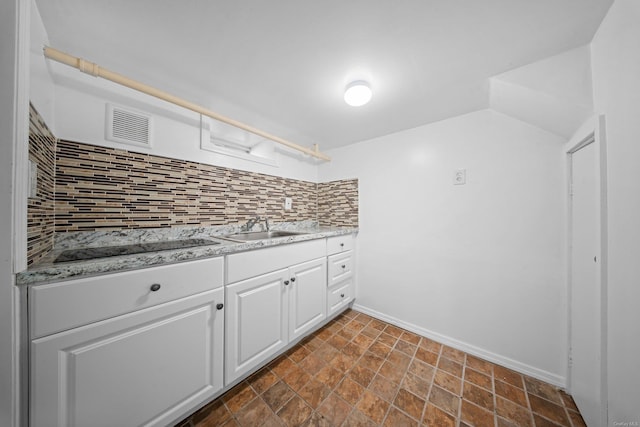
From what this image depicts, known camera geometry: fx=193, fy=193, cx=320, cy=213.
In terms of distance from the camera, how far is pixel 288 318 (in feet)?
4.72

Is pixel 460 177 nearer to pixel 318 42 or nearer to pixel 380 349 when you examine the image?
pixel 318 42

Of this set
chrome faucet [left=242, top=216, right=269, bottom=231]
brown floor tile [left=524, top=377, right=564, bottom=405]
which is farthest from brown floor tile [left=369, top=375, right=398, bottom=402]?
chrome faucet [left=242, top=216, right=269, bottom=231]

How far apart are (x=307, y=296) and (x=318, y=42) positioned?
1.67m

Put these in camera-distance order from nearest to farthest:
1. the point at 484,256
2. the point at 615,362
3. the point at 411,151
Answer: the point at 615,362 < the point at 484,256 < the point at 411,151

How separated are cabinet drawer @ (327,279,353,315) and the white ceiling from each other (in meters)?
1.68

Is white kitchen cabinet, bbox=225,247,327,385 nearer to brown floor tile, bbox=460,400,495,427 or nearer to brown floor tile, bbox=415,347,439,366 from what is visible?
brown floor tile, bbox=415,347,439,366

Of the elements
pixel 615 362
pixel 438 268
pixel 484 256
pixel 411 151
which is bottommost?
pixel 615 362

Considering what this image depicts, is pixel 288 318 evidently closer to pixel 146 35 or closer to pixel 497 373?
pixel 497 373

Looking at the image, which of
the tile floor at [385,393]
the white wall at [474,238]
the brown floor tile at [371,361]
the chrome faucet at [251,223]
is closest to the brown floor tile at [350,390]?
the tile floor at [385,393]

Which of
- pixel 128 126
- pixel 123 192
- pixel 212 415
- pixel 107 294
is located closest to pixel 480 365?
pixel 212 415

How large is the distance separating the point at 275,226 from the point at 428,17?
1.86m

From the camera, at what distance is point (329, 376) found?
1.31 m

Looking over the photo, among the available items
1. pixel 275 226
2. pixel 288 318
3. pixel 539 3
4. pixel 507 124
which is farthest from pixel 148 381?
pixel 507 124

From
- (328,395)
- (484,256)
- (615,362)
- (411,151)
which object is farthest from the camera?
(411,151)
